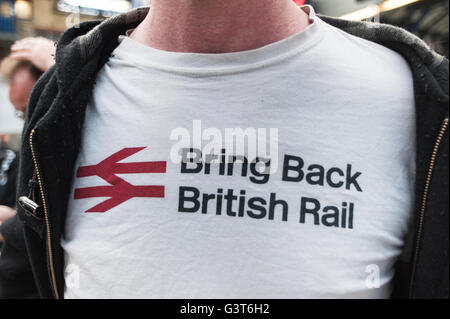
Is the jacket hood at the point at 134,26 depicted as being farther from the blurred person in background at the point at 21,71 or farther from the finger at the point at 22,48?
the finger at the point at 22,48

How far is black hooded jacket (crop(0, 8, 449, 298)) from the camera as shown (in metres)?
0.80

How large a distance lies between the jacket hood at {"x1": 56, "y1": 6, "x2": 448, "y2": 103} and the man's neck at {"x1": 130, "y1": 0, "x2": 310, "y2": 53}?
0.19 m

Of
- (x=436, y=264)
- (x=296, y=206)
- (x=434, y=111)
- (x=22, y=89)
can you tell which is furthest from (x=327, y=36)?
(x=22, y=89)

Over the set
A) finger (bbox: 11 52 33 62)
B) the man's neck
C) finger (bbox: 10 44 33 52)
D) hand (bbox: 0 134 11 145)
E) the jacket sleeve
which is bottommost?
hand (bbox: 0 134 11 145)

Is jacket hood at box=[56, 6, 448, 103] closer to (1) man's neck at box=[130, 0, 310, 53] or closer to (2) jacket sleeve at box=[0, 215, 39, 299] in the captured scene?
(1) man's neck at box=[130, 0, 310, 53]

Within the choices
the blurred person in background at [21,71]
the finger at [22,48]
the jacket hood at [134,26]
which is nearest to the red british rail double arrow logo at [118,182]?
the jacket hood at [134,26]

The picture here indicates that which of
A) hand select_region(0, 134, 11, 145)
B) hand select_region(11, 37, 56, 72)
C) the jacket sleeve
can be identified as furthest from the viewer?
hand select_region(0, 134, 11, 145)

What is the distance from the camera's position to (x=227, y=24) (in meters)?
0.93

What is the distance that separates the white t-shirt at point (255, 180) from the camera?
2.66 ft

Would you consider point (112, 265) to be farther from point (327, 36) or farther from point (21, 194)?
point (327, 36)

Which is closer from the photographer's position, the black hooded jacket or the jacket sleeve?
the black hooded jacket

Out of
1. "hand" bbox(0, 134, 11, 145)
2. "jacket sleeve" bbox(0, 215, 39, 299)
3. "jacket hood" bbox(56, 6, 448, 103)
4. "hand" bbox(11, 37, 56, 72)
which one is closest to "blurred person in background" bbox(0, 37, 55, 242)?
"hand" bbox(11, 37, 56, 72)

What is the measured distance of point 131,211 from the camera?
34.6 inches

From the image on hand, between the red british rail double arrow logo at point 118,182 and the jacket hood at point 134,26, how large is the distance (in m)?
0.23
